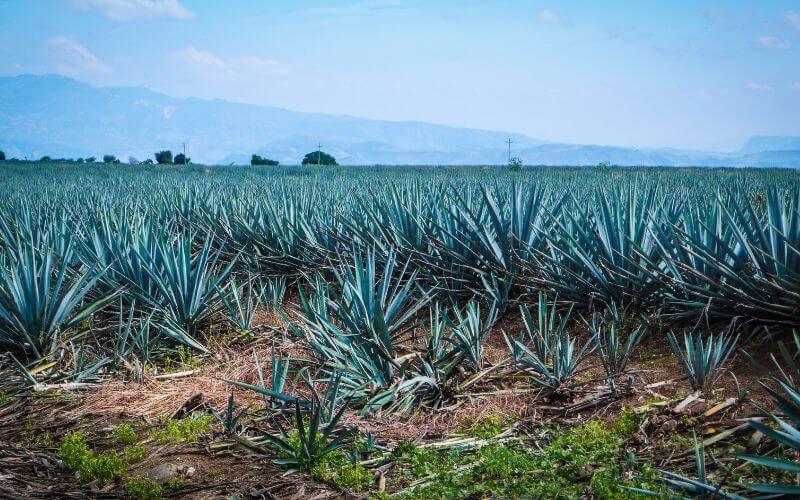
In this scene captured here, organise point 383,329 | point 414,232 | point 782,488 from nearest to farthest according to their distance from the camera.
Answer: point 782,488, point 383,329, point 414,232

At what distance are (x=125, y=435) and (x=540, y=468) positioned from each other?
2.10 meters

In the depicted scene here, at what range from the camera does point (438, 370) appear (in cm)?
394

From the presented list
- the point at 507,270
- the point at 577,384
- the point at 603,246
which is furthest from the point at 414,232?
the point at 577,384

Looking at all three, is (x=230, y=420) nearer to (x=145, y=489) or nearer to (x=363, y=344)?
(x=145, y=489)

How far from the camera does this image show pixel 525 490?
271 centimetres

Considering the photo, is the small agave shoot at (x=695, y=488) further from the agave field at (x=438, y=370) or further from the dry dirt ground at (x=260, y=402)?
the dry dirt ground at (x=260, y=402)

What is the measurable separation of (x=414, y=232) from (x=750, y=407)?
361 cm

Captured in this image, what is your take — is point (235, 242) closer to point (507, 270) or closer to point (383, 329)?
point (507, 270)

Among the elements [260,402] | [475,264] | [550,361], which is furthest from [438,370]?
[475,264]

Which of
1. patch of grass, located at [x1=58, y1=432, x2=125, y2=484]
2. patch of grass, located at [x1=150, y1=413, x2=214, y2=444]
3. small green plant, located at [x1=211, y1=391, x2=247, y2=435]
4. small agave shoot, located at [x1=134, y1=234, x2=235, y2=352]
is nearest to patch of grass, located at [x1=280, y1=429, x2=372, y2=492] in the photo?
small green plant, located at [x1=211, y1=391, x2=247, y2=435]

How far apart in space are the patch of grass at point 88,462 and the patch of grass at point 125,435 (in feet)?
0.52

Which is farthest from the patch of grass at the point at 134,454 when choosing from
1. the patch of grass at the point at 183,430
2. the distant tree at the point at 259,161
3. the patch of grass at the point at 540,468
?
the distant tree at the point at 259,161

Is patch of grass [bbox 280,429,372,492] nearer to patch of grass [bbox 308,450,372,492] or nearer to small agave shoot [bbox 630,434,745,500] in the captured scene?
patch of grass [bbox 308,450,372,492]

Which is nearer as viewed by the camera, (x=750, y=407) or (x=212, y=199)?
(x=750, y=407)
